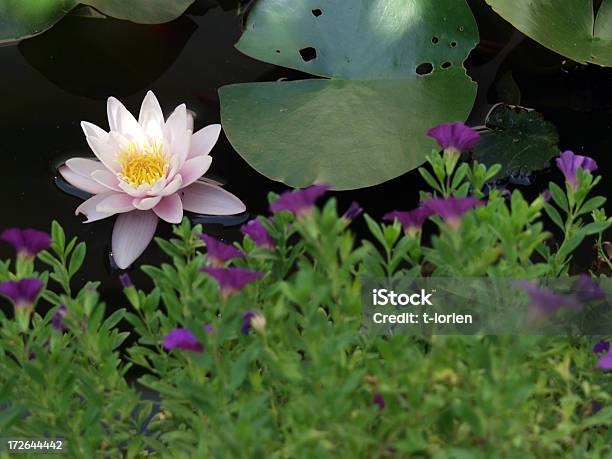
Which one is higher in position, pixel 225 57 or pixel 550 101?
pixel 225 57

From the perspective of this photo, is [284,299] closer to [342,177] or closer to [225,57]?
[342,177]

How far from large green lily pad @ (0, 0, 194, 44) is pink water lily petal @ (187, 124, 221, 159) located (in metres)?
0.48

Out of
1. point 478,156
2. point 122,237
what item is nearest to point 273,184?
point 122,237

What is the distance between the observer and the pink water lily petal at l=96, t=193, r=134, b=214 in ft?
6.37

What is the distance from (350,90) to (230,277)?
121 centimetres

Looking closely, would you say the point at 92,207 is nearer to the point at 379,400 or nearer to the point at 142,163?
the point at 142,163

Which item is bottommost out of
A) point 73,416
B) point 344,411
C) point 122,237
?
point 122,237

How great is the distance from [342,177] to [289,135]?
20 cm

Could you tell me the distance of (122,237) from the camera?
1.98 m

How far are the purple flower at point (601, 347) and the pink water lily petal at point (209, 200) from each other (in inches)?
37.9

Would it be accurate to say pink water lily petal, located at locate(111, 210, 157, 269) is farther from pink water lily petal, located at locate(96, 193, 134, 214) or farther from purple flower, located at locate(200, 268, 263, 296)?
purple flower, located at locate(200, 268, 263, 296)

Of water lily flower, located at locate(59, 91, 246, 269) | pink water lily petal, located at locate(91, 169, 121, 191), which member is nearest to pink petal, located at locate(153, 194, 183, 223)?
water lily flower, located at locate(59, 91, 246, 269)

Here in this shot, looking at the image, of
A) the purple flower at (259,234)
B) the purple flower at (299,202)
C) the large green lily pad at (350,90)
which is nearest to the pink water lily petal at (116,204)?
the large green lily pad at (350,90)

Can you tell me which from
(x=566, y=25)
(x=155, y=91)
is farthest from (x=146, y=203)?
(x=566, y=25)
